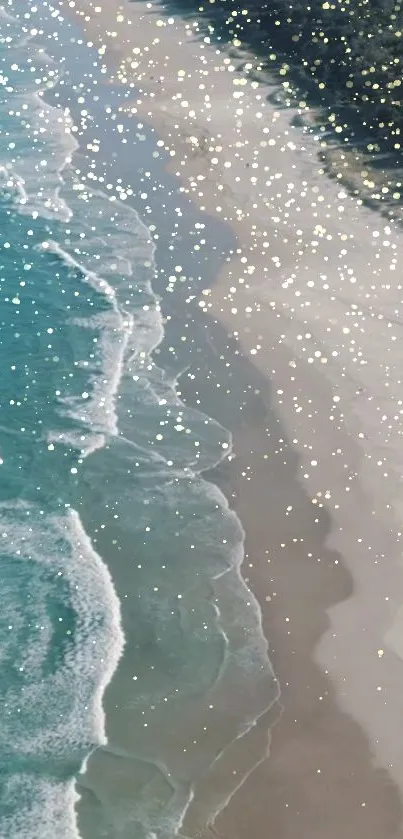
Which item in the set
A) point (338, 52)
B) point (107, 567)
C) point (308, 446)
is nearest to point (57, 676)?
point (107, 567)

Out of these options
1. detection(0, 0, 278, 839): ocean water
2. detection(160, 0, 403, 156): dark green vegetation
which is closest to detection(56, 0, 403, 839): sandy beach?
detection(0, 0, 278, 839): ocean water

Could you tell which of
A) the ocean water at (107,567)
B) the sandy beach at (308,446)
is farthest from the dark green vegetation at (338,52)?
the ocean water at (107,567)

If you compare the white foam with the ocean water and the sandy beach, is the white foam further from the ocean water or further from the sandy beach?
the sandy beach

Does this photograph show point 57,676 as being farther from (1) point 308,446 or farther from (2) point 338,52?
(2) point 338,52

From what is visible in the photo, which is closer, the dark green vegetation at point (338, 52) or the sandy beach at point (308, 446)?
the sandy beach at point (308, 446)

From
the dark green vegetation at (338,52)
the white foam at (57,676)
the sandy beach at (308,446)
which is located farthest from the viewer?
the dark green vegetation at (338,52)

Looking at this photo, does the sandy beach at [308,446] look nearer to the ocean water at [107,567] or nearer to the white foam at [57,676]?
the ocean water at [107,567]
